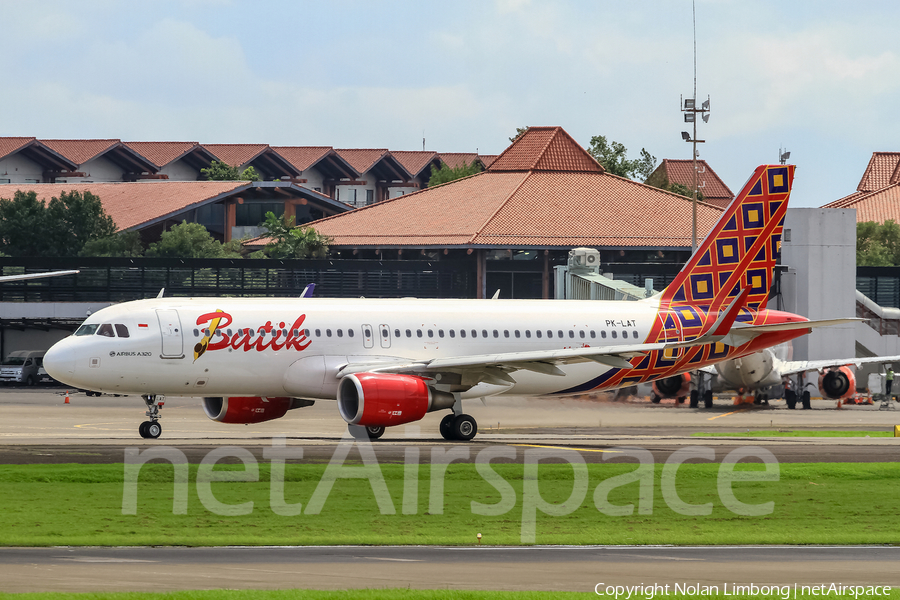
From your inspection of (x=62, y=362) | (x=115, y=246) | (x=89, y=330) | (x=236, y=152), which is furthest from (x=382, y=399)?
(x=236, y=152)

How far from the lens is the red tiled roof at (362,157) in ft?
520

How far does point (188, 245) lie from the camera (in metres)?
97.4

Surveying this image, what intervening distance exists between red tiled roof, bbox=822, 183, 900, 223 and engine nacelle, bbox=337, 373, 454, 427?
9166cm

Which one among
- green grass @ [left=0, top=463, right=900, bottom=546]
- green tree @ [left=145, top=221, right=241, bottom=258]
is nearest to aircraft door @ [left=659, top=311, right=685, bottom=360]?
green grass @ [left=0, top=463, right=900, bottom=546]

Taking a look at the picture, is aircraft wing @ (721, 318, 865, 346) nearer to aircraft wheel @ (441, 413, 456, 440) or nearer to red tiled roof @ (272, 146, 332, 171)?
aircraft wheel @ (441, 413, 456, 440)

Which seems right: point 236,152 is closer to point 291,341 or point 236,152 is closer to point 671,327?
point 671,327

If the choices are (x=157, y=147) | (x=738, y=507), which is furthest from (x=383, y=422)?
(x=157, y=147)

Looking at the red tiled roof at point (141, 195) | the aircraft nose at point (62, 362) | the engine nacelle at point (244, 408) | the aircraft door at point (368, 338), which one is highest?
the red tiled roof at point (141, 195)

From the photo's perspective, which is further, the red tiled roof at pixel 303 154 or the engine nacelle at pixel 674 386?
the red tiled roof at pixel 303 154

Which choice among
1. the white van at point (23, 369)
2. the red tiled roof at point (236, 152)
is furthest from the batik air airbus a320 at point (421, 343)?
the red tiled roof at point (236, 152)

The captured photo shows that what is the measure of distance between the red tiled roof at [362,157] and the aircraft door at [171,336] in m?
122

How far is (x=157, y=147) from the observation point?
467ft

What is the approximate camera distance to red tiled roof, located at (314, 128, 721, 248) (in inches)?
3447

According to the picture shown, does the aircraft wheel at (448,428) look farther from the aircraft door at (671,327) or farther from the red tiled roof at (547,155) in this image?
the red tiled roof at (547,155)
